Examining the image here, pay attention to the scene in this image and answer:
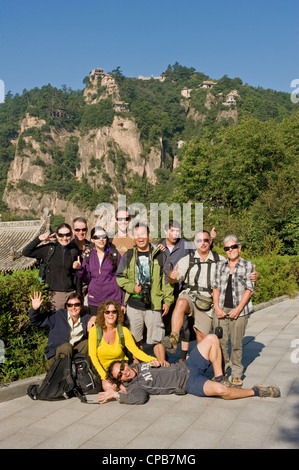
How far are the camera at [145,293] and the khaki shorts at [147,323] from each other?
160mm

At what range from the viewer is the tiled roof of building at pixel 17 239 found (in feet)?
76.8

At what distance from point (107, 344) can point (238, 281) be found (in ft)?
5.21

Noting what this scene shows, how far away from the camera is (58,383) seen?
491 cm

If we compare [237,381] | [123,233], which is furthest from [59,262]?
[237,381]

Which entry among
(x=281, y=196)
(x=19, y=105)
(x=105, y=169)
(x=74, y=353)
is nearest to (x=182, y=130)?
(x=105, y=169)

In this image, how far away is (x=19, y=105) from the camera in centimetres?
15962

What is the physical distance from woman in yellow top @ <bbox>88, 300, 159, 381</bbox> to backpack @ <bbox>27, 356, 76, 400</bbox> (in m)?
0.26

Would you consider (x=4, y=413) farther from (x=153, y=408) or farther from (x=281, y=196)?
(x=281, y=196)

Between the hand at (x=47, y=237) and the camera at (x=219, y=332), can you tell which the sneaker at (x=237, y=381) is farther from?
the hand at (x=47, y=237)

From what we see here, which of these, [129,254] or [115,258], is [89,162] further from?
[129,254]

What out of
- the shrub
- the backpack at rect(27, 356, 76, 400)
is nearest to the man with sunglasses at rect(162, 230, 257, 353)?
the backpack at rect(27, 356, 76, 400)

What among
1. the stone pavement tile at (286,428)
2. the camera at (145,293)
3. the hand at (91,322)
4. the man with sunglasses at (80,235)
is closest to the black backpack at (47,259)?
the man with sunglasses at (80,235)

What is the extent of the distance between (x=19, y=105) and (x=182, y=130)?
58.0m

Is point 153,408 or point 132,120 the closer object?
point 153,408
